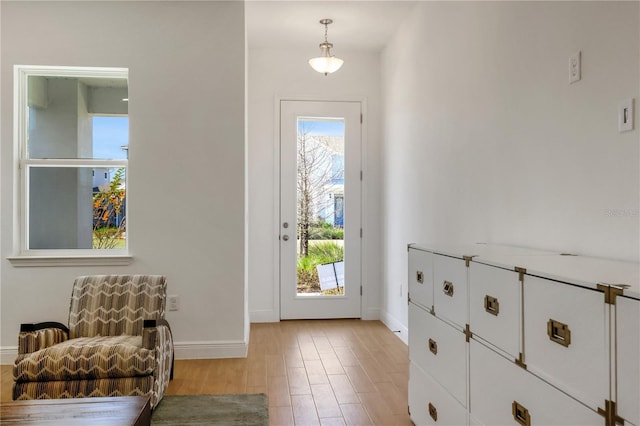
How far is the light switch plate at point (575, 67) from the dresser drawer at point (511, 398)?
116cm

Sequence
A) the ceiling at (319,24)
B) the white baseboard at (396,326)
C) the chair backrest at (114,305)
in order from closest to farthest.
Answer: the chair backrest at (114,305), the ceiling at (319,24), the white baseboard at (396,326)

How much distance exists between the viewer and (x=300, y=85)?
500 centimetres

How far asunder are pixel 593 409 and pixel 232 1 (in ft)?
12.0

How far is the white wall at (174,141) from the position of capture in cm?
363

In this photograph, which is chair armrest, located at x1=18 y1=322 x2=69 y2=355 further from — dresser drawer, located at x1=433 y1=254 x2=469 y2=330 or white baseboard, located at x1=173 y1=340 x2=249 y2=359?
dresser drawer, located at x1=433 y1=254 x2=469 y2=330

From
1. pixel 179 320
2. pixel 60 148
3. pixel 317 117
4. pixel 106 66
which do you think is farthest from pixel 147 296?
pixel 317 117

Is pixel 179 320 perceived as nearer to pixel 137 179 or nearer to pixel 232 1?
pixel 137 179

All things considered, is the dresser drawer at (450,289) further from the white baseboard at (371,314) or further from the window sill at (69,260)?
the white baseboard at (371,314)

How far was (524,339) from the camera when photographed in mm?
1493

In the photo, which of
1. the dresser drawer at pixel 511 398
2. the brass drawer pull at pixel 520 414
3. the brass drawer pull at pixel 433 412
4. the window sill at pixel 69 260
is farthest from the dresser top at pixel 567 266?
the window sill at pixel 69 260

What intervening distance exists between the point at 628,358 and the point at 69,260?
3.70 m

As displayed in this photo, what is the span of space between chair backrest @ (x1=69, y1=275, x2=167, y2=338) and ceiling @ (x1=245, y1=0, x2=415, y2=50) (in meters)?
2.44

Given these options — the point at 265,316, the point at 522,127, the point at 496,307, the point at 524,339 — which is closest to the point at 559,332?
the point at 524,339

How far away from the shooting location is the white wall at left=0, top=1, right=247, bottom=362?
363 centimetres
